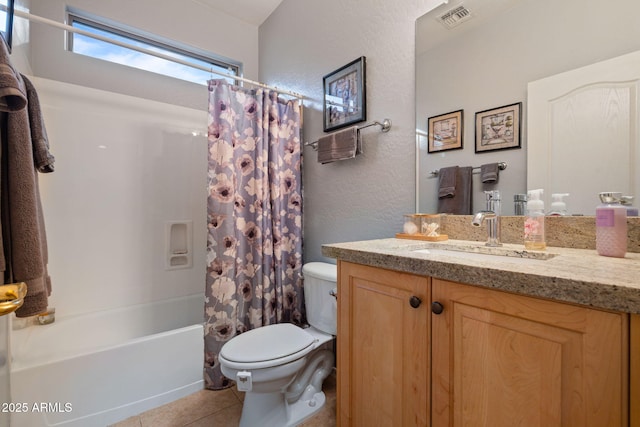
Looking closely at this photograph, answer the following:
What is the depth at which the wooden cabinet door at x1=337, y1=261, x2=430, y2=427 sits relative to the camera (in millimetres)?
743

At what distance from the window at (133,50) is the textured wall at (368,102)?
728 millimetres

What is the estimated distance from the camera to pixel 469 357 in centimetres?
64

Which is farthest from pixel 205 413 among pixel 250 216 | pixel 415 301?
pixel 415 301

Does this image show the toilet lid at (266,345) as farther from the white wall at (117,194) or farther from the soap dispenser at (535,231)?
the white wall at (117,194)

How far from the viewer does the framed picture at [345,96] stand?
1.58 meters

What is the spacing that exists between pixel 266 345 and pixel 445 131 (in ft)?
4.34

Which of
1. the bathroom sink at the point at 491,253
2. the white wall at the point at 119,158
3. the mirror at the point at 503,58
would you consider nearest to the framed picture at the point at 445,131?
the mirror at the point at 503,58

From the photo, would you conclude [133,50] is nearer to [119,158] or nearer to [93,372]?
[119,158]

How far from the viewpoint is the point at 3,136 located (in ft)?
2.60

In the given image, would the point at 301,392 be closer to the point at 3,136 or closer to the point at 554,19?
the point at 3,136

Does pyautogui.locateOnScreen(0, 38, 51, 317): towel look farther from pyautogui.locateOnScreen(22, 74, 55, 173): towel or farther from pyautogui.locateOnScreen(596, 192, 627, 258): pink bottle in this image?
pyautogui.locateOnScreen(596, 192, 627, 258): pink bottle

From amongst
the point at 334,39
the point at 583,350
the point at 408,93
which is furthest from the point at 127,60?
the point at 583,350

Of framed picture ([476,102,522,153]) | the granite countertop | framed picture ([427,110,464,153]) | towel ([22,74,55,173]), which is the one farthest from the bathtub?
framed picture ([476,102,522,153])

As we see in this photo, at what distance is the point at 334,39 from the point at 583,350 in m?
1.93
